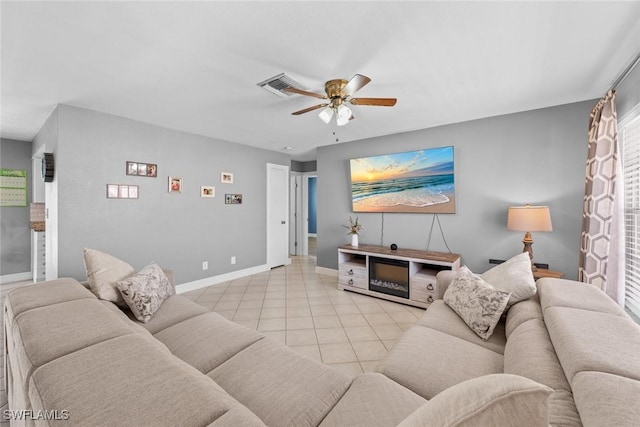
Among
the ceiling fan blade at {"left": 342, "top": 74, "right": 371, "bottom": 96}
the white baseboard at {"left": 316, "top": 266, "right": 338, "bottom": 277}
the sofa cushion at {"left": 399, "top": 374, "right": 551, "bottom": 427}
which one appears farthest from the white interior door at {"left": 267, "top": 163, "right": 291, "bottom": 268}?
the sofa cushion at {"left": 399, "top": 374, "right": 551, "bottom": 427}

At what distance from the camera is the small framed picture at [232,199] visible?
4.31m

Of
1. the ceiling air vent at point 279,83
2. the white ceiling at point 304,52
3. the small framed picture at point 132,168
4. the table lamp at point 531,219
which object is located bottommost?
the table lamp at point 531,219

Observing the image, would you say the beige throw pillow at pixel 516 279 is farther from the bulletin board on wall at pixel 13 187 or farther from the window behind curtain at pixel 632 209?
the bulletin board on wall at pixel 13 187

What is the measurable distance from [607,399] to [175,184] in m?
4.19

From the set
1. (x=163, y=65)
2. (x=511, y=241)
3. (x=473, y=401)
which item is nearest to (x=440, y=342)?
(x=473, y=401)

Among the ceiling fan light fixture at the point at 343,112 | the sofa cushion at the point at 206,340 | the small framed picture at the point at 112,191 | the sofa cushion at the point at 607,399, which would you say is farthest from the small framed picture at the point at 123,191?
the sofa cushion at the point at 607,399

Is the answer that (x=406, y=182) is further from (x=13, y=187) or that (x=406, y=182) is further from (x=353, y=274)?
(x=13, y=187)

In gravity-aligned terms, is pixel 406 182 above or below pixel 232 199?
above

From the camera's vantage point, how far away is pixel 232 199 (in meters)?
4.40

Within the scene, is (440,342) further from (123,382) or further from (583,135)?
(583,135)

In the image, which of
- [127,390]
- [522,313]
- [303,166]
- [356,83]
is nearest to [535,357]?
[522,313]

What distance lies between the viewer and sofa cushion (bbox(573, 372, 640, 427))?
0.61 metres

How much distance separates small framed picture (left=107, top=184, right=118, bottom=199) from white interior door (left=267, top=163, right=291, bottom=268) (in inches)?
94.6

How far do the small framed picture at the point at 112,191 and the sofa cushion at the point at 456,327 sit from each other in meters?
3.56
